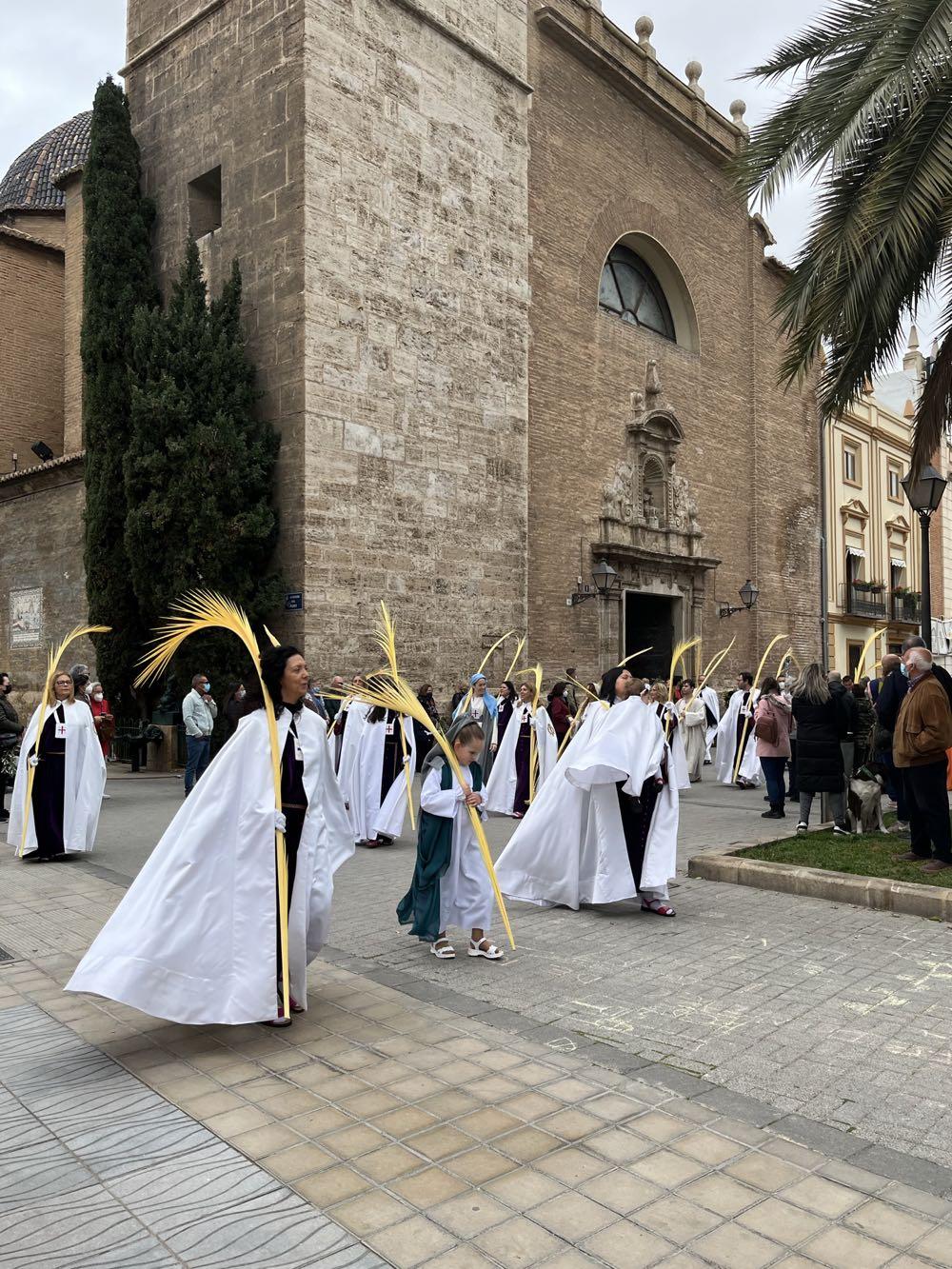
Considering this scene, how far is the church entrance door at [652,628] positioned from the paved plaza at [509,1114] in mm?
20204

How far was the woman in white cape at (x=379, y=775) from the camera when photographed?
36.3 feet

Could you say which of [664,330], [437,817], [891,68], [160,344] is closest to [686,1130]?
[437,817]

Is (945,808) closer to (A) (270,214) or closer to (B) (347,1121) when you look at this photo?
(B) (347,1121)

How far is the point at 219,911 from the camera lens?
494 centimetres

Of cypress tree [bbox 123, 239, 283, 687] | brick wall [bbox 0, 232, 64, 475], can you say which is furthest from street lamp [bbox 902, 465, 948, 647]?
brick wall [bbox 0, 232, 64, 475]

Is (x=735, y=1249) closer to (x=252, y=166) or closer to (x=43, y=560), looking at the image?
(x=252, y=166)

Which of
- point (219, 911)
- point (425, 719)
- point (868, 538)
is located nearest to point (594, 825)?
point (425, 719)

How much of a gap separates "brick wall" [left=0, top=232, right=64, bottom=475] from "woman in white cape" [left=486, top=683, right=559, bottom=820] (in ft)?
60.3

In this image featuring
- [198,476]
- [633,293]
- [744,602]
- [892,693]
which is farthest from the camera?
[744,602]

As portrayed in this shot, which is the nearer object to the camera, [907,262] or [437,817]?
[437,817]

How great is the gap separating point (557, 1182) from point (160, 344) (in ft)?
54.6

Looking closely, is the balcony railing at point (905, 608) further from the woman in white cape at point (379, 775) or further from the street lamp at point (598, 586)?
the woman in white cape at point (379, 775)

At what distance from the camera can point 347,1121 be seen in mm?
3992

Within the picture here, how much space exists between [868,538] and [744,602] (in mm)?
12448
